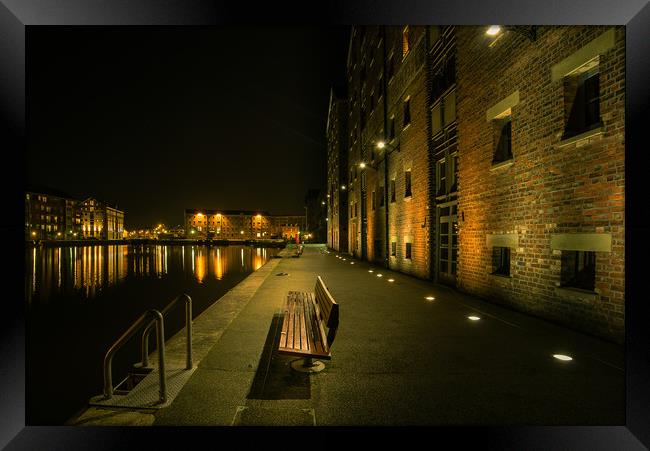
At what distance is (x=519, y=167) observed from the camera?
8164 millimetres

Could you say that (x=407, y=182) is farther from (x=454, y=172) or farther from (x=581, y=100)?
(x=581, y=100)

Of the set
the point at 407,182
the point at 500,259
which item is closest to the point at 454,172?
the point at 500,259

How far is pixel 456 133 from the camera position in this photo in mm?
11570

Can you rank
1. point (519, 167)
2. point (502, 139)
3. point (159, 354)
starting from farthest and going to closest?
point (502, 139), point (519, 167), point (159, 354)

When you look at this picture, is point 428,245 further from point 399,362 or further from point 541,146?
point 399,362

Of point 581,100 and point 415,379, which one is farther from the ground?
point 581,100

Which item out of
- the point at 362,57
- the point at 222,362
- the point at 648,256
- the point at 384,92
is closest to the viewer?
the point at 648,256

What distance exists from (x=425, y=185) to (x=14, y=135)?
41.9ft

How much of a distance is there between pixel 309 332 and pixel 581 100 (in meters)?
6.85

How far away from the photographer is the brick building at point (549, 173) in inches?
232

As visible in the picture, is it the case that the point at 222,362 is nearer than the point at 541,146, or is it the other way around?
the point at 222,362

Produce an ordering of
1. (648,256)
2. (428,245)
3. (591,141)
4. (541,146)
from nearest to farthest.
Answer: (648,256) → (591,141) → (541,146) → (428,245)

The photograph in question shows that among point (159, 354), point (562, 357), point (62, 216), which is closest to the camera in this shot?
point (159, 354)

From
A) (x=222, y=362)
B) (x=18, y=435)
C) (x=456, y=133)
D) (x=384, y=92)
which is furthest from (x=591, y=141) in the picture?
(x=384, y=92)
